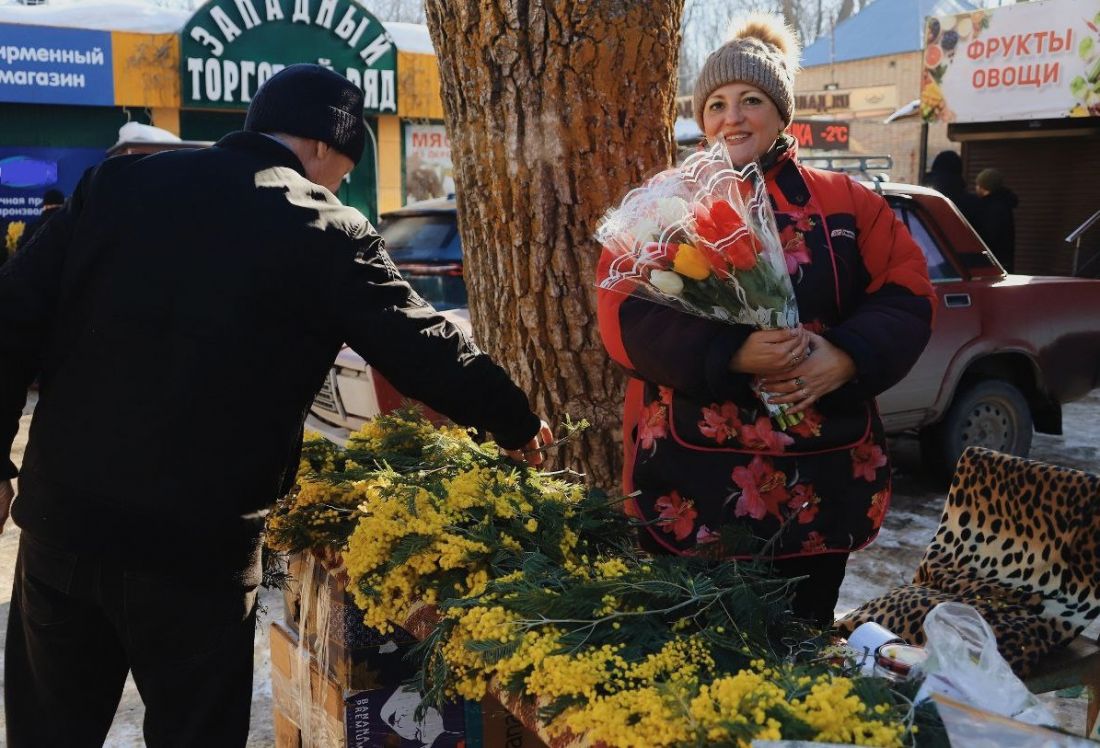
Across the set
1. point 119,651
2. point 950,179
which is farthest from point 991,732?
point 950,179

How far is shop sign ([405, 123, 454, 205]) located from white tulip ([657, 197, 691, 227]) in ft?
50.2

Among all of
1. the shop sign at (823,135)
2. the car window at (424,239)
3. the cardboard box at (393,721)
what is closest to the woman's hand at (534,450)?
the cardboard box at (393,721)

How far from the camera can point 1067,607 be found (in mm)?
3037

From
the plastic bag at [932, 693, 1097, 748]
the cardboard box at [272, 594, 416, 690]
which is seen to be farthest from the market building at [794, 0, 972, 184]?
the plastic bag at [932, 693, 1097, 748]

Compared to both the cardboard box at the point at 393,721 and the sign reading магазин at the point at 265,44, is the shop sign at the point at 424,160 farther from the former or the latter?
the cardboard box at the point at 393,721

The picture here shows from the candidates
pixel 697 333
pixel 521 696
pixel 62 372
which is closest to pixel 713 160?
pixel 697 333

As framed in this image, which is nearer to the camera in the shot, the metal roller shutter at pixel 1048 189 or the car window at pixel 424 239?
the car window at pixel 424 239

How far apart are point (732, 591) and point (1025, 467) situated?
5.86 feet

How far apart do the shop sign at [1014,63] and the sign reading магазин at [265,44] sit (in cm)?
807

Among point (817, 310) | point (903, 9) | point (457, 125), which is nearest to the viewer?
point (817, 310)

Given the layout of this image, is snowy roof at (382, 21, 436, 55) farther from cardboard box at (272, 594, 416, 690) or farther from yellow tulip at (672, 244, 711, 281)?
yellow tulip at (672, 244, 711, 281)

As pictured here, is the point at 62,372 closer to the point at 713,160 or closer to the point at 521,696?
the point at 521,696

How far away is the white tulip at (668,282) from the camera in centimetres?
216

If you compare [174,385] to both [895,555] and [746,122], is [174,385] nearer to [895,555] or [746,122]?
[746,122]
